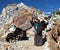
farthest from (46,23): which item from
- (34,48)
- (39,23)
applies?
(34,48)

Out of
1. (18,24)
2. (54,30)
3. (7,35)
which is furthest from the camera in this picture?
(18,24)

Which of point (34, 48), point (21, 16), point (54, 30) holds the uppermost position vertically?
point (21, 16)

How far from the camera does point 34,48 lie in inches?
706

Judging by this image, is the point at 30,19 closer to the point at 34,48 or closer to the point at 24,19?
the point at 24,19

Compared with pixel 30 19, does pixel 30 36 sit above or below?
below

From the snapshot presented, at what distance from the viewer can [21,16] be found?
24250 mm

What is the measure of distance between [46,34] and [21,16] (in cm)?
673

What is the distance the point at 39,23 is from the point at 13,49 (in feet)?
8.59

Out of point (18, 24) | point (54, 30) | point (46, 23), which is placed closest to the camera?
point (54, 30)

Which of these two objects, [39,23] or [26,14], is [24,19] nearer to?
[26,14]

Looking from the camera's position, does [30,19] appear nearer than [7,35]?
No

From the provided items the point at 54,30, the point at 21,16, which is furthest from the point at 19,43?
the point at 21,16

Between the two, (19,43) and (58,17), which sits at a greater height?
(58,17)

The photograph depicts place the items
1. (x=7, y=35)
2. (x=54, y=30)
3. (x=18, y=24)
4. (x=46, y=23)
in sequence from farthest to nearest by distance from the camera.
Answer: (x=18, y=24) → (x=7, y=35) → (x=46, y=23) → (x=54, y=30)
